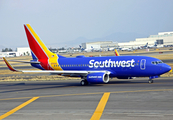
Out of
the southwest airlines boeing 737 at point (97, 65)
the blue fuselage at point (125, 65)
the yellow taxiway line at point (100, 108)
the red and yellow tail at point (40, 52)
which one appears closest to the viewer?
the yellow taxiway line at point (100, 108)

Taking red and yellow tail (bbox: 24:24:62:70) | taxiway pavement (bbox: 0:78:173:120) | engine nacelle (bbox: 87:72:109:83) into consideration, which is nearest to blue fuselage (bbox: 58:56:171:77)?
engine nacelle (bbox: 87:72:109:83)

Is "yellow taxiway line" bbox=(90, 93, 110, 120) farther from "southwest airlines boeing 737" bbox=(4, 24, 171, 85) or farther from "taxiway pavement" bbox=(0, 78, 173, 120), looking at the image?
"southwest airlines boeing 737" bbox=(4, 24, 171, 85)

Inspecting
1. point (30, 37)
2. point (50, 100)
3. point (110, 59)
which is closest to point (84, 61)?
point (110, 59)

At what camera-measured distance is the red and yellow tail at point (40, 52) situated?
135 feet

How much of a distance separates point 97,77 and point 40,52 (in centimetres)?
1298

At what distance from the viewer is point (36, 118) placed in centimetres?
1750

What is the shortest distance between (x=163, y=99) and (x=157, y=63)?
1207 centimetres

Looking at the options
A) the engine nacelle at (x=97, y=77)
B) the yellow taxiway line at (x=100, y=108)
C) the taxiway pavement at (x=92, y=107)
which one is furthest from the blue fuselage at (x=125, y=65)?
the yellow taxiway line at (x=100, y=108)

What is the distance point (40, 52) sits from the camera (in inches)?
1650

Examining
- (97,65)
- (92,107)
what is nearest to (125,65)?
(97,65)

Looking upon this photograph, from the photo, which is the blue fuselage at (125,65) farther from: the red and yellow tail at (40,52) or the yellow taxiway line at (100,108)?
the yellow taxiway line at (100,108)

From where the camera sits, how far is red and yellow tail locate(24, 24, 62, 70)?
41094mm

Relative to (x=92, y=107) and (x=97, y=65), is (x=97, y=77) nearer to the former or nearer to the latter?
(x=97, y=65)

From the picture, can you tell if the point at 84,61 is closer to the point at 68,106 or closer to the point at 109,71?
the point at 109,71
